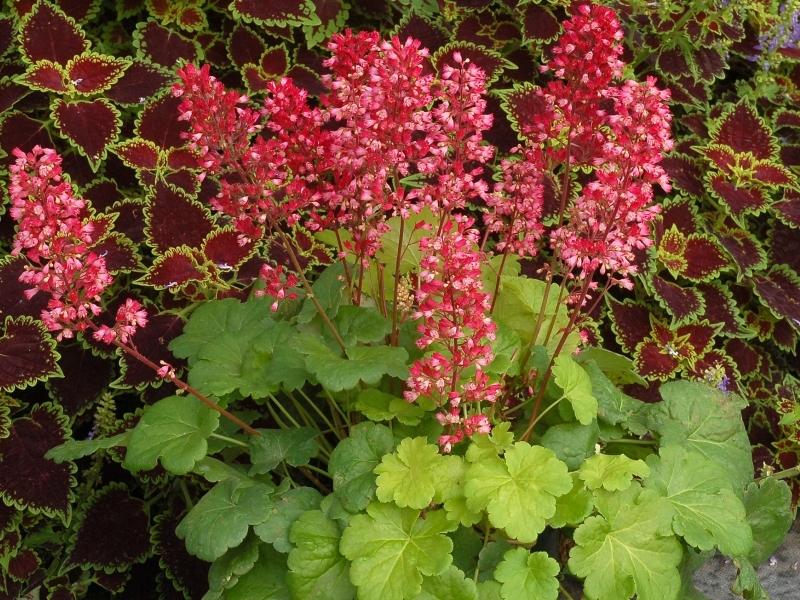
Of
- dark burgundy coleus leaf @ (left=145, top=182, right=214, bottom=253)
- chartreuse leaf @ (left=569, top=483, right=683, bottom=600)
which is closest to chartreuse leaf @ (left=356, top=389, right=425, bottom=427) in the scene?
chartreuse leaf @ (left=569, top=483, right=683, bottom=600)

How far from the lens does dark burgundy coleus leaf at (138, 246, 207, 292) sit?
1818mm

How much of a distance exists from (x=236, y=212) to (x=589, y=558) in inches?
33.2

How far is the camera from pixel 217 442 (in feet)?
5.18

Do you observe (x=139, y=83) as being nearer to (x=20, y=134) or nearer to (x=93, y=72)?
(x=93, y=72)

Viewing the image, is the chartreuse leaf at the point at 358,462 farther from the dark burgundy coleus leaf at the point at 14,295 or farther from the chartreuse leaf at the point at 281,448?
the dark burgundy coleus leaf at the point at 14,295

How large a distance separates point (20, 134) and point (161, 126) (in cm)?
37

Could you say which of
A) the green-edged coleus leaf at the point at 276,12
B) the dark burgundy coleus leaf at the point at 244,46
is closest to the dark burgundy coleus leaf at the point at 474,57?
the green-edged coleus leaf at the point at 276,12

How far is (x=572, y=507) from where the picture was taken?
136cm

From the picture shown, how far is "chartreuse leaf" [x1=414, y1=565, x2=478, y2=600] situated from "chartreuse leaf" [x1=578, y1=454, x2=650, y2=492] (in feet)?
0.90

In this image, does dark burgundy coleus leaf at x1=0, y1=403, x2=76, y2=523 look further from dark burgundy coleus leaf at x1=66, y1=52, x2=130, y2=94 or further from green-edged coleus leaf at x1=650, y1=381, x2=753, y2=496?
green-edged coleus leaf at x1=650, y1=381, x2=753, y2=496

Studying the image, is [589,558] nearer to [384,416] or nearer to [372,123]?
[384,416]

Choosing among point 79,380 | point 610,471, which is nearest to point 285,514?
point 610,471

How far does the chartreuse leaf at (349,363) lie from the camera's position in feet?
4.50

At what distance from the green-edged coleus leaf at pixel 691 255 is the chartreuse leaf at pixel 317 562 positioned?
57.2 inches
